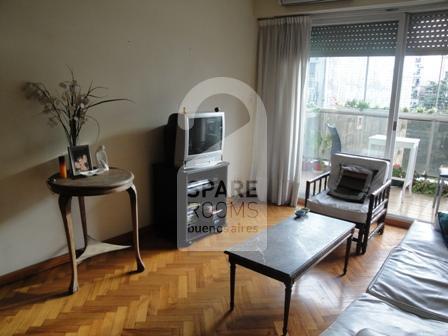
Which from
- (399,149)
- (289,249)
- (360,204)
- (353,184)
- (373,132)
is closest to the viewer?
(289,249)

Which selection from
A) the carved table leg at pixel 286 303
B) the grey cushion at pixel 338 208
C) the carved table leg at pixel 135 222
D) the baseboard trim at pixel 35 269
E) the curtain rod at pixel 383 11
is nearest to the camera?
the carved table leg at pixel 286 303

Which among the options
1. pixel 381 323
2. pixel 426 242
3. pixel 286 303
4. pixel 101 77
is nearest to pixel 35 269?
pixel 101 77

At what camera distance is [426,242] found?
7.66ft

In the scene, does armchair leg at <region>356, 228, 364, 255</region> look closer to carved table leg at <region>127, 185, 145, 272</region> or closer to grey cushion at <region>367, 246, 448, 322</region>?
grey cushion at <region>367, 246, 448, 322</region>

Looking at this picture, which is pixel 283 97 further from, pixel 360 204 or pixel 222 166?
pixel 360 204

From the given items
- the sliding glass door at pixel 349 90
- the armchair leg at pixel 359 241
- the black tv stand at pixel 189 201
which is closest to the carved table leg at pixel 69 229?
the black tv stand at pixel 189 201

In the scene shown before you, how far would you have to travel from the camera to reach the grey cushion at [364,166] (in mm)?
3455

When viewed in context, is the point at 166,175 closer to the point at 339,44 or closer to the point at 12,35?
the point at 12,35

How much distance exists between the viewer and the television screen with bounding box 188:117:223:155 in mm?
3048

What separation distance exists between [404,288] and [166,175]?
2.01 meters

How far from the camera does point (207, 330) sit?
2074 millimetres

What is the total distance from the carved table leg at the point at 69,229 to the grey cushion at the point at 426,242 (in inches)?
86.9

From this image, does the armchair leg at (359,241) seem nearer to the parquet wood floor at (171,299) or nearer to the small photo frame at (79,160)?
the parquet wood floor at (171,299)

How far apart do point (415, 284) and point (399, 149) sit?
2.30 meters
